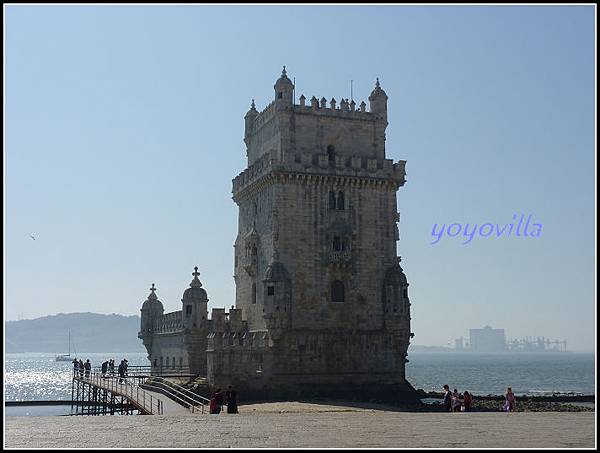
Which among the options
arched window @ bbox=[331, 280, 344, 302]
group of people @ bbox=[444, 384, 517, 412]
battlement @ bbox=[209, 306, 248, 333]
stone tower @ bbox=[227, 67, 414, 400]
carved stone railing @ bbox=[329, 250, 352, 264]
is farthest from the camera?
battlement @ bbox=[209, 306, 248, 333]

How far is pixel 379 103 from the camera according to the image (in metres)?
56.9

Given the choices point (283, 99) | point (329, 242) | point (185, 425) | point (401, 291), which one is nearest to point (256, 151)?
point (283, 99)

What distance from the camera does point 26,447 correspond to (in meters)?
18.7

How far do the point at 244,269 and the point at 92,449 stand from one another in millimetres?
39921

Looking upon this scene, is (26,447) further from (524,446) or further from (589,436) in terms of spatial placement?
(589,436)

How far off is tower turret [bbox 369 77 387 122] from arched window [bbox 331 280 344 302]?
12243 millimetres

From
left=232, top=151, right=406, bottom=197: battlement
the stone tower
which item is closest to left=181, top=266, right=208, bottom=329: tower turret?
the stone tower

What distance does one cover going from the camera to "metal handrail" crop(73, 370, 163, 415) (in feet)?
136

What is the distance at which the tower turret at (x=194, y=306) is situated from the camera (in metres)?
57.7

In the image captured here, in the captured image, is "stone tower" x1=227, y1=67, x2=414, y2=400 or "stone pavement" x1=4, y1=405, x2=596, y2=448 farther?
"stone tower" x1=227, y1=67, x2=414, y2=400

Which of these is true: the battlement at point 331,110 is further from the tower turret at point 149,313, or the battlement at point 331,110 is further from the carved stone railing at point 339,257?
the tower turret at point 149,313

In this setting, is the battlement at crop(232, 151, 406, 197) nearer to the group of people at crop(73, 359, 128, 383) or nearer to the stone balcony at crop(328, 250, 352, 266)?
the stone balcony at crop(328, 250, 352, 266)

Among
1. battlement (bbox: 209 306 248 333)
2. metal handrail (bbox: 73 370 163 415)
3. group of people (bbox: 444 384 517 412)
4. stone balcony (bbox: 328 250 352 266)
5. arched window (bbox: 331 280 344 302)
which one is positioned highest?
stone balcony (bbox: 328 250 352 266)

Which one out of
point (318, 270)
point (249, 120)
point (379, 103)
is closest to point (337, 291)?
point (318, 270)
